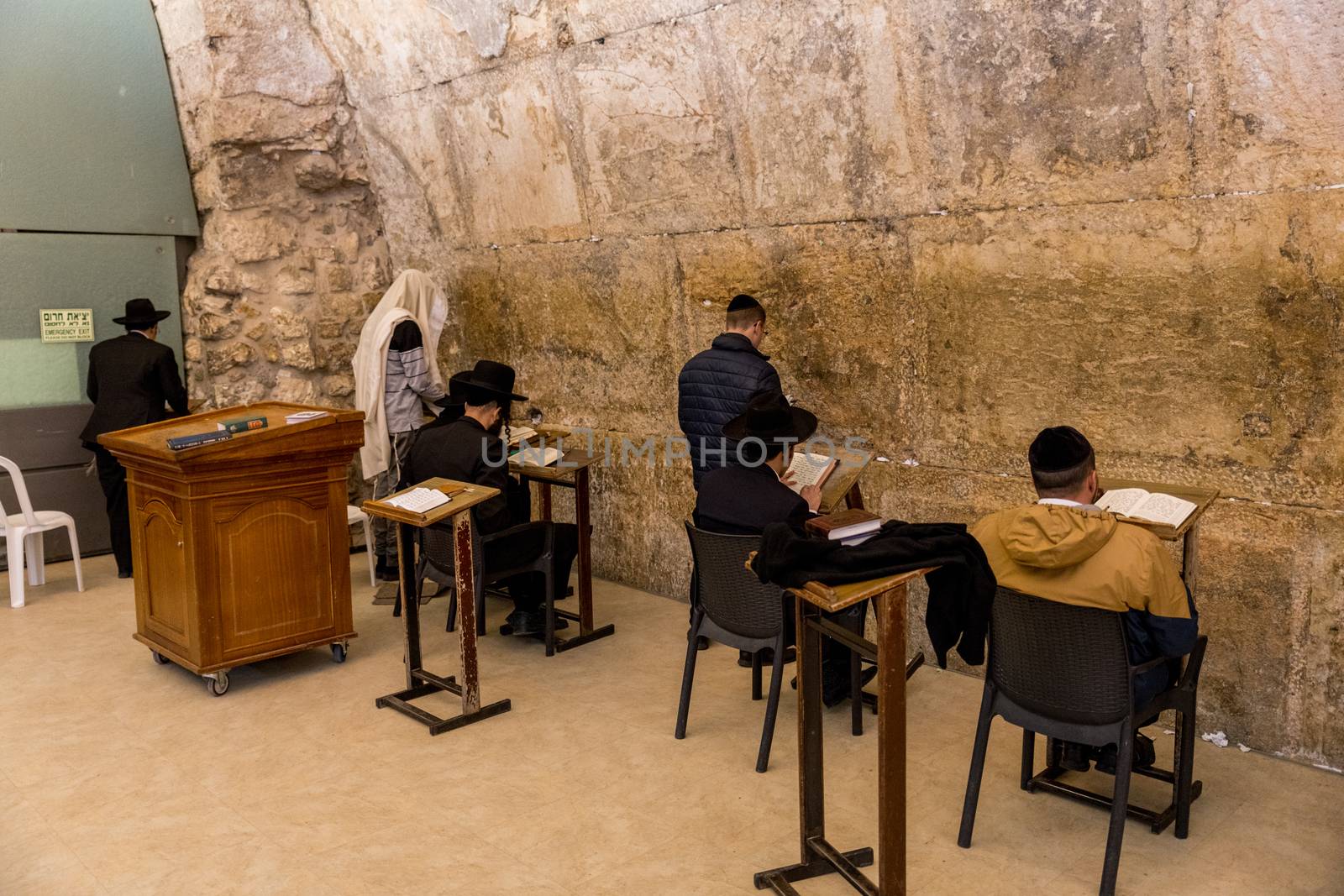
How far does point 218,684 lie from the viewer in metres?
4.52

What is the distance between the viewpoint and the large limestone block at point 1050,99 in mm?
3627

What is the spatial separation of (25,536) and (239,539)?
2.19m

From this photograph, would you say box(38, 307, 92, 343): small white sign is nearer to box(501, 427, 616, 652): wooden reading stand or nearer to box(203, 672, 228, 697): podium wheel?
box(203, 672, 228, 697): podium wheel

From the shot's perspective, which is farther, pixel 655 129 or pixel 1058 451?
pixel 655 129

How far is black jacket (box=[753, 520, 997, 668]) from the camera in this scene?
8.41 ft

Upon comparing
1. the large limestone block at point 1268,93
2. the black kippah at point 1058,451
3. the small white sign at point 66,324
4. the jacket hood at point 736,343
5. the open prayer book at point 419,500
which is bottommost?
the open prayer book at point 419,500

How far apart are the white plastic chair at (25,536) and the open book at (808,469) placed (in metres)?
4.05

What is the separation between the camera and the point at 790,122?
470 centimetres

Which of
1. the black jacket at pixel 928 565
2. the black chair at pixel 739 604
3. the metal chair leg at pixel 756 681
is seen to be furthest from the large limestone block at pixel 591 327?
the black jacket at pixel 928 565

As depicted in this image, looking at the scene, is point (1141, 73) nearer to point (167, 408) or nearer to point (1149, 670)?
point (1149, 670)

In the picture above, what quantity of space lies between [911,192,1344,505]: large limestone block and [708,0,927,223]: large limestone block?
13.2 inches

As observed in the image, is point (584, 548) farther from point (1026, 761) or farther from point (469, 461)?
point (1026, 761)

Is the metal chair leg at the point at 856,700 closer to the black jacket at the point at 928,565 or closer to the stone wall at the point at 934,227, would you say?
the stone wall at the point at 934,227

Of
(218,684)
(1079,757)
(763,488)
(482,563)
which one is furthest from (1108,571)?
(218,684)
